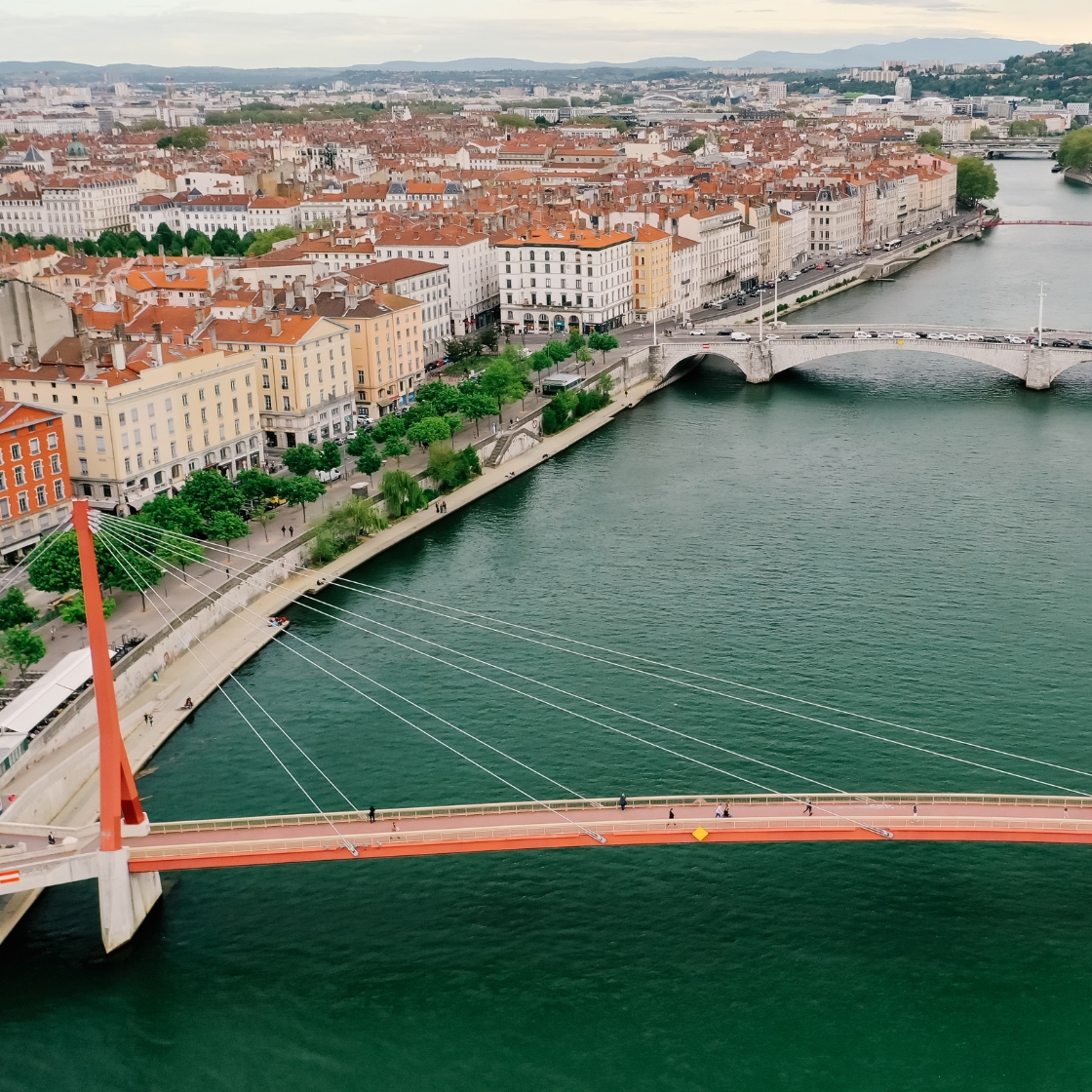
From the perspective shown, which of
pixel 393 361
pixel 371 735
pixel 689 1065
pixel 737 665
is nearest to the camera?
pixel 689 1065

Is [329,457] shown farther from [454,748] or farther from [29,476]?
[454,748]

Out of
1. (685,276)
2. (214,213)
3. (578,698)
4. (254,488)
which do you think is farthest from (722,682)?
(214,213)

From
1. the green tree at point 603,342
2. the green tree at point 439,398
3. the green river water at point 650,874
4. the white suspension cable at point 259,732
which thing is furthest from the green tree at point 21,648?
the green tree at point 603,342

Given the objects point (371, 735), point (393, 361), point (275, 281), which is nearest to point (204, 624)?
point (371, 735)

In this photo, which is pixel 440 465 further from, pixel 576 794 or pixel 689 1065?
pixel 689 1065

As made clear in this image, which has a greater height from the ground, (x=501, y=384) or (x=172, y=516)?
(x=172, y=516)

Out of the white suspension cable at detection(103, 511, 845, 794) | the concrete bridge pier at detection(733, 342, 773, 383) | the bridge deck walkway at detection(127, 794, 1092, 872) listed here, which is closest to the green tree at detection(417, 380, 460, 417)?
the white suspension cable at detection(103, 511, 845, 794)

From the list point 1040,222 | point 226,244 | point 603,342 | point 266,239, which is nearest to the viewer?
point 603,342
